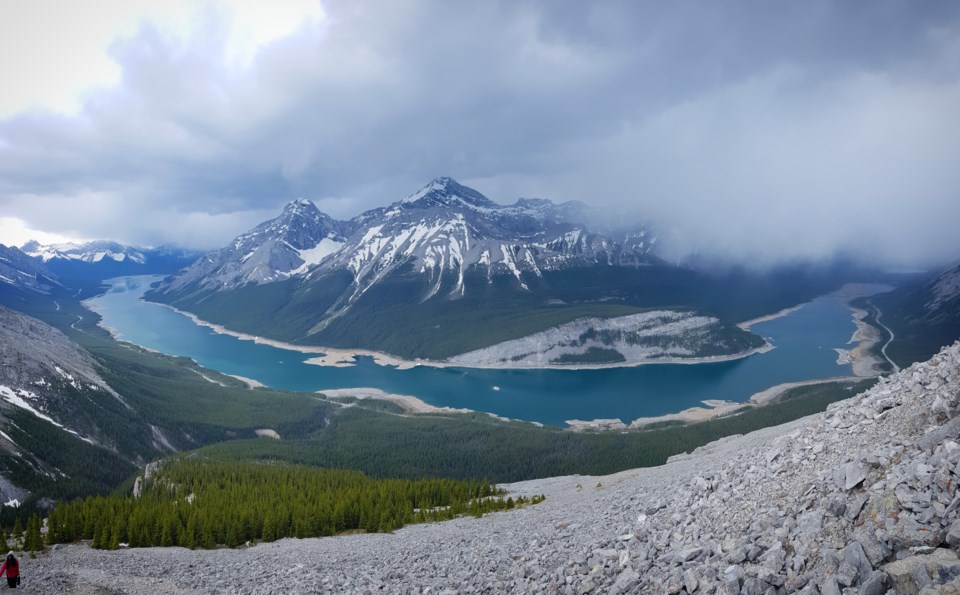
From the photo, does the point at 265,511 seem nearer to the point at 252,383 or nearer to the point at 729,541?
the point at 729,541

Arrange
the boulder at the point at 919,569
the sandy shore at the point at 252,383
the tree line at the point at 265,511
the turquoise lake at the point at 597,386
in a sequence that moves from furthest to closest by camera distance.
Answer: the sandy shore at the point at 252,383 < the turquoise lake at the point at 597,386 < the tree line at the point at 265,511 < the boulder at the point at 919,569

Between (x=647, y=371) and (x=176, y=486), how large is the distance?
536 ft

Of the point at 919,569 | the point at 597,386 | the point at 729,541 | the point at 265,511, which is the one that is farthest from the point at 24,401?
the point at 597,386

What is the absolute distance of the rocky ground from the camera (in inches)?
452

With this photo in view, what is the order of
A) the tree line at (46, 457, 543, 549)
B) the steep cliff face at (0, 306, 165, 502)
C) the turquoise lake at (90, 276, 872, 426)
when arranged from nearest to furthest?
1. the tree line at (46, 457, 543, 549)
2. the steep cliff face at (0, 306, 165, 502)
3. the turquoise lake at (90, 276, 872, 426)

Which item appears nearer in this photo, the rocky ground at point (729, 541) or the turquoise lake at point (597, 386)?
the rocky ground at point (729, 541)

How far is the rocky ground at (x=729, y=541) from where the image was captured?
37.7ft

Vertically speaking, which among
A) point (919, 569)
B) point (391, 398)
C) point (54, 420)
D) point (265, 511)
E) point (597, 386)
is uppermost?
point (54, 420)

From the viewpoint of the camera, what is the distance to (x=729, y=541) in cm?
1544

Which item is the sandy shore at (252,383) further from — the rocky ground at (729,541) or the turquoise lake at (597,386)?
the rocky ground at (729,541)

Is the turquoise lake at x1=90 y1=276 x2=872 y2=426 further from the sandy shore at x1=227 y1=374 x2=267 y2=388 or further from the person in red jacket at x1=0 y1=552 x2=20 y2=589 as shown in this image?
the person in red jacket at x1=0 y1=552 x2=20 y2=589

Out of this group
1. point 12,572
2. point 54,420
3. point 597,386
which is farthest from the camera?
point 597,386

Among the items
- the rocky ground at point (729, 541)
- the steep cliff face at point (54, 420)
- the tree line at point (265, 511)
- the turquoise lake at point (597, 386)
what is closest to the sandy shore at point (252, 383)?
the turquoise lake at point (597, 386)

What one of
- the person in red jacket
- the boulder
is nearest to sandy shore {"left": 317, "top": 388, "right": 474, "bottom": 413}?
the person in red jacket
